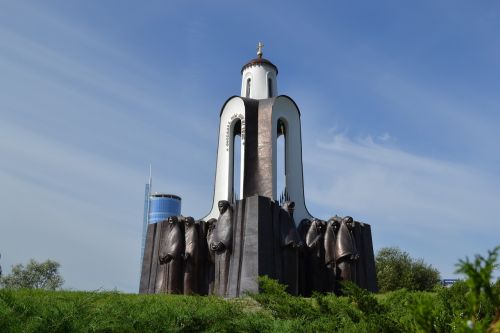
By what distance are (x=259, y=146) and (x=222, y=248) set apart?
4.11 m

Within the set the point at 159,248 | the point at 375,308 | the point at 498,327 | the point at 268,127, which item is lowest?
the point at 498,327

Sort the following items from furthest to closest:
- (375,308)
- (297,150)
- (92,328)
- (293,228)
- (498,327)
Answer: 1. (297,150)
2. (293,228)
3. (92,328)
4. (375,308)
5. (498,327)

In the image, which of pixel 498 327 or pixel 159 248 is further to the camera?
pixel 159 248

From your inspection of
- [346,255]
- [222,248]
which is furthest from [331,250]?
[222,248]

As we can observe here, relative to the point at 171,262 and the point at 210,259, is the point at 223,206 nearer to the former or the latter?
the point at 210,259

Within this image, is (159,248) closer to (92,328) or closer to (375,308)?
(92,328)

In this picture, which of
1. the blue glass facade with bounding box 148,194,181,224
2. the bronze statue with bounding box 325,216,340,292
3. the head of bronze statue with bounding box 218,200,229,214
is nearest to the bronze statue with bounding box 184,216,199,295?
the head of bronze statue with bounding box 218,200,229,214

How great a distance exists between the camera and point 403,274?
26.2 m

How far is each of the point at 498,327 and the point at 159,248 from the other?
12315 mm

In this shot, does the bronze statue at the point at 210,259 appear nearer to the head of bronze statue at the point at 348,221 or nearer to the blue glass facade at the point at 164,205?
the head of bronze statue at the point at 348,221

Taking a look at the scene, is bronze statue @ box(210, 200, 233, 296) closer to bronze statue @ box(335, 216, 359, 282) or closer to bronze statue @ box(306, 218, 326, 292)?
bronze statue @ box(306, 218, 326, 292)

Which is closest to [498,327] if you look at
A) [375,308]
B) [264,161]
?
[375,308]

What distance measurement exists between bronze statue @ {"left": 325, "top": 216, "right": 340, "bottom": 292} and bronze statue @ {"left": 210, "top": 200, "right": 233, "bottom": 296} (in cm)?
266

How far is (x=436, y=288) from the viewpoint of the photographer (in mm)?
5098
